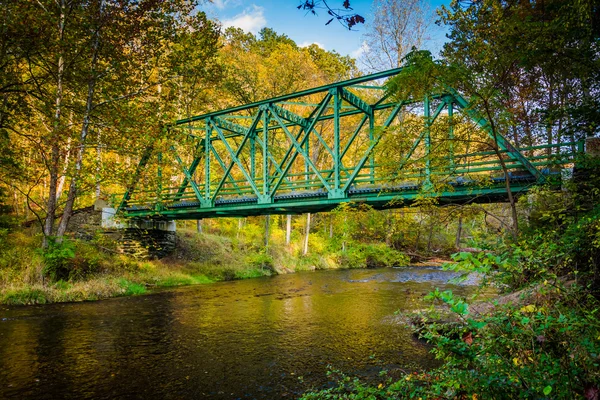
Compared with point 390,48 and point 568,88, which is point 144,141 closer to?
point 568,88

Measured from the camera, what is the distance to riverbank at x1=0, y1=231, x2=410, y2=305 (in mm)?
11727

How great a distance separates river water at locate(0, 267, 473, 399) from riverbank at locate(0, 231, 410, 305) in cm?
128

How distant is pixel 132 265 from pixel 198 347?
11.2 meters

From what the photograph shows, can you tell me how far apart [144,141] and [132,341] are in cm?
527

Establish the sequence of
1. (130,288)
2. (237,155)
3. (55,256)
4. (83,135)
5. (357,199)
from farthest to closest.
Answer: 1. (237,155)
2. (130,288)
3. (357,199)
4. (55,256)
5. (83,135)

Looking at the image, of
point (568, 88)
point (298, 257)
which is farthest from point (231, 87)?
point (568, 88)

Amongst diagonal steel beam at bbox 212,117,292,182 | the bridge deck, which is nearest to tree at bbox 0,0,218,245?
the bridge deck

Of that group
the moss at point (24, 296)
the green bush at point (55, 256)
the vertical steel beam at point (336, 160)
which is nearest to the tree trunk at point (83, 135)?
the green bush at point (55, 256)

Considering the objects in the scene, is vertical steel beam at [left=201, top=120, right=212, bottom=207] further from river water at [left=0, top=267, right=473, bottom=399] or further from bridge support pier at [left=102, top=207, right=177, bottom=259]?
river water at [left=0, top=267, right=473, bottom=399]

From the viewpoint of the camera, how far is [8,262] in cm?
1199

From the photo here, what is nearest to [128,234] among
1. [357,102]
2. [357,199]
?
[357,199]

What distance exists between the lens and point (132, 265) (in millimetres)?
16703

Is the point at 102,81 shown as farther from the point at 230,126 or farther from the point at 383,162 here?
the point at 230,126

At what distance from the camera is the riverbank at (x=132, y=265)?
11.7 metres
